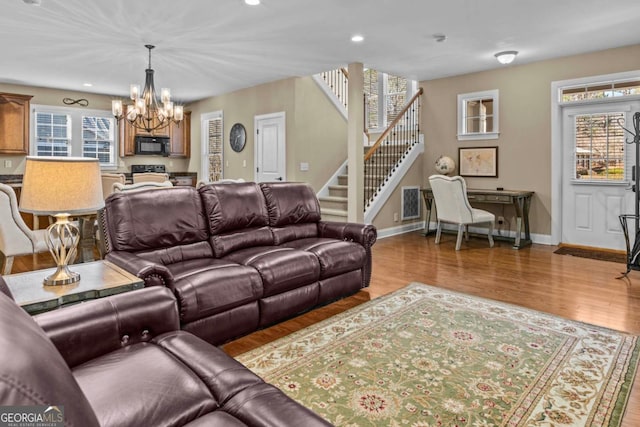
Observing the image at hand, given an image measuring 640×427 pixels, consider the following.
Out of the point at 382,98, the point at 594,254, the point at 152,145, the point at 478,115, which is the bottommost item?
the point at 594,254

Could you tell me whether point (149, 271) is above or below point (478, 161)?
below

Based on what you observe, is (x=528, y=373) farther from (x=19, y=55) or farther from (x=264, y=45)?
(x=19, y=55)

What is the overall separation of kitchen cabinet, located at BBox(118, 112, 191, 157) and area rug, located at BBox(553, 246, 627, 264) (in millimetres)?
7360

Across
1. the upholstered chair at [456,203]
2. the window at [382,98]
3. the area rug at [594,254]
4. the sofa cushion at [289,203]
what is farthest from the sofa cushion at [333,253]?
the window at [382,98]

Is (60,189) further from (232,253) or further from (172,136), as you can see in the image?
(172,136)

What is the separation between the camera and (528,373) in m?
2.30

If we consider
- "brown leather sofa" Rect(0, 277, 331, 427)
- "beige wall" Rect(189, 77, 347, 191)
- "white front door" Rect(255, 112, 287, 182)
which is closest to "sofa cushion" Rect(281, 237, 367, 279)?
"brown leather sofa" Rect(0, 277, 331, 427)

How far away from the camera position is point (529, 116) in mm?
6125

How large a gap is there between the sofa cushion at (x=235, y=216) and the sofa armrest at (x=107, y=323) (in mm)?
1460

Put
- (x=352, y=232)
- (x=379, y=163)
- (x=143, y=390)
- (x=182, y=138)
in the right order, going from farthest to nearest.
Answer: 1. (x=182, y=138)
2. (x=379, y=163)
3. (x=352, y=232)
4. (x=143, y=390)

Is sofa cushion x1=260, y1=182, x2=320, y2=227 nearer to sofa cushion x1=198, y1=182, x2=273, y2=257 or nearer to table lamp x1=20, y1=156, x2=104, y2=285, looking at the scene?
sofa cushion x1=198, y1=182, x2=273, y2=257

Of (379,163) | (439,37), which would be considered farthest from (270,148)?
(439,37)

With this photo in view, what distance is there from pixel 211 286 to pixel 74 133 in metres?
7.07

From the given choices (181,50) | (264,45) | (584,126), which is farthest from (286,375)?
(584,126)
